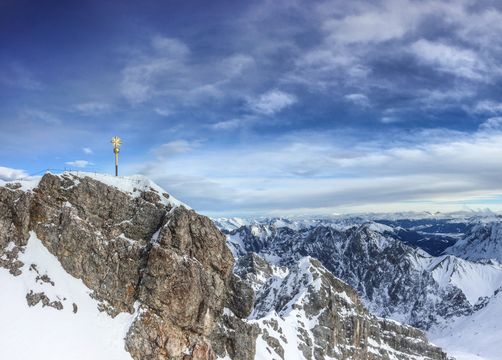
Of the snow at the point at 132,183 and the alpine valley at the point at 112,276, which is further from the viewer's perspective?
the snow at the point at 132,183

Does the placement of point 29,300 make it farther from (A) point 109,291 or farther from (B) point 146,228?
(B) point 146,228

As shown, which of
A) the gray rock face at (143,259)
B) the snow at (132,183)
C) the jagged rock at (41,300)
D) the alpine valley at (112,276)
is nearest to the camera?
the alpine valley at (112,276)

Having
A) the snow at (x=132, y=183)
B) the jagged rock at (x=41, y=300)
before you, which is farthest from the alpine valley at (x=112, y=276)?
the snow at (x=132, y=183)

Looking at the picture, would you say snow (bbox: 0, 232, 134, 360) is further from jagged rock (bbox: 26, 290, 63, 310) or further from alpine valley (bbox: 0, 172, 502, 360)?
jagged rock (bbox: 26, 290, 63, 310)

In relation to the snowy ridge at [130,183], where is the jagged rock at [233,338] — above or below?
below

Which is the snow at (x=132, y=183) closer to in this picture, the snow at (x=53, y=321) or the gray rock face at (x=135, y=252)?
the gray rock face at (x=135, y=252)

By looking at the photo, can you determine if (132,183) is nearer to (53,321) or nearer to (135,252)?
(135,252)

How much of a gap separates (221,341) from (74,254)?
30382mm

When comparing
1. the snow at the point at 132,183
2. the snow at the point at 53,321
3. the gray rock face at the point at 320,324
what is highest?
the snow at the point at 132,183

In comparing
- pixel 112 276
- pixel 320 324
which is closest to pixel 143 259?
pixel 112 276

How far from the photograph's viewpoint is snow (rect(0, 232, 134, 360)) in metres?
63.3

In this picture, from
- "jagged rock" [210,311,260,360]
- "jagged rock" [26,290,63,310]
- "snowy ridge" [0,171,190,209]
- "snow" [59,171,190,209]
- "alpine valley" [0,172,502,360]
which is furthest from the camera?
"jagged rock" [210,311,260,360]

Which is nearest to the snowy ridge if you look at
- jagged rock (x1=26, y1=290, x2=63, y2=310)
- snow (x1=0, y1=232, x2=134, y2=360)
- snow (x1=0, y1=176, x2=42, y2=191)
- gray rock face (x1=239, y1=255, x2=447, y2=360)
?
snow (x1=0, y1=176, x2=42, y2=191)

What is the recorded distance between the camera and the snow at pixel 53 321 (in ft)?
208
